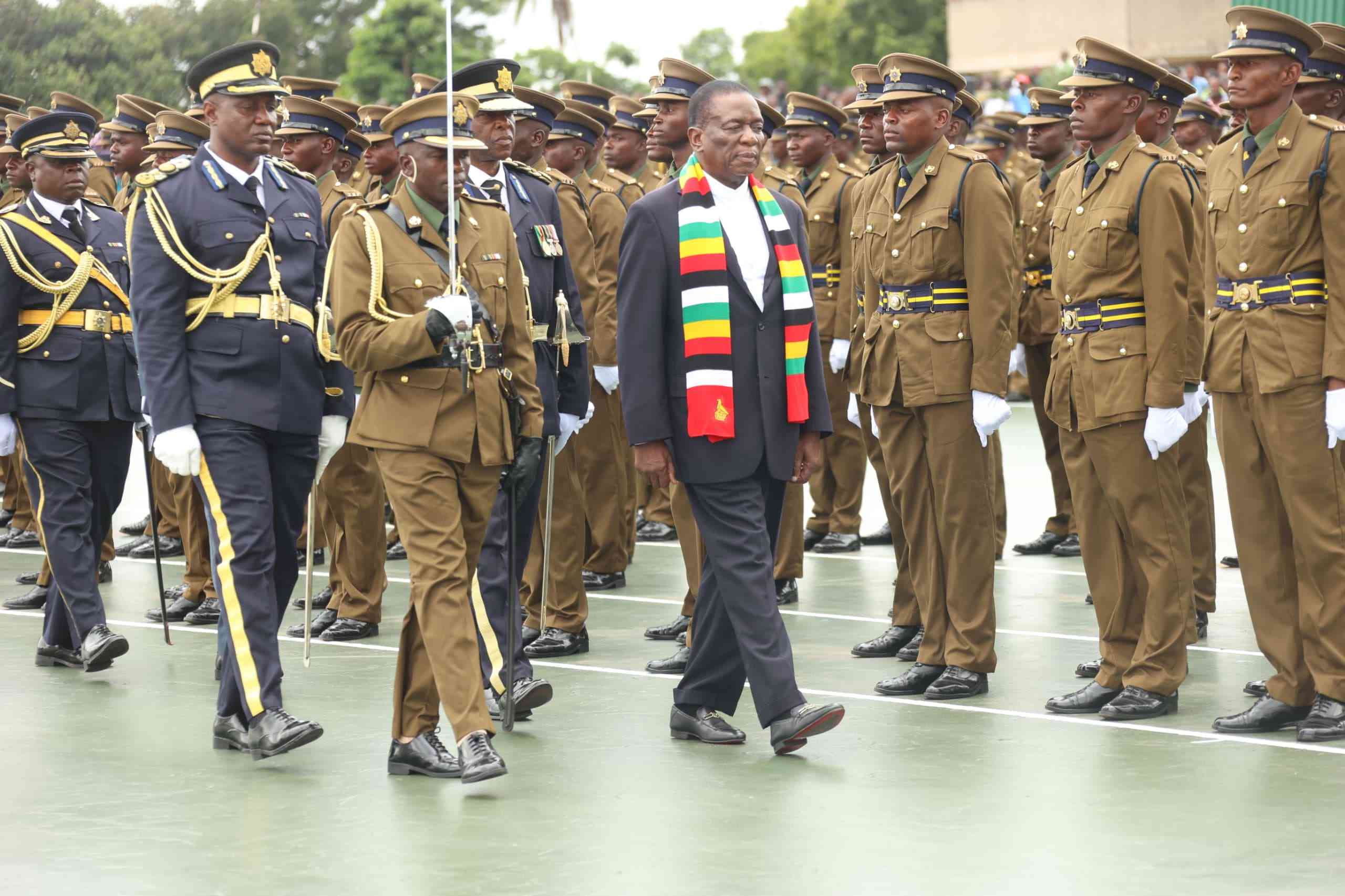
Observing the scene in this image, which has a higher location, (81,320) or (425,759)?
(81,320)

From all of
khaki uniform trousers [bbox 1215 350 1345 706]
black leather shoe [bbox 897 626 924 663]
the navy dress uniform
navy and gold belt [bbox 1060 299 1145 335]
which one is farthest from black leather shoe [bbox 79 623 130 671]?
khaki uniform trousers [bbox 1215 350 1345 706]

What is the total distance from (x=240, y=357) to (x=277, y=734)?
51.2 inches

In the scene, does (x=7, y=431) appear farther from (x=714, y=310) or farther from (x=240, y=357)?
(x=714, y=310)

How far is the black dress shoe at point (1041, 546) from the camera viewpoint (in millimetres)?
11445

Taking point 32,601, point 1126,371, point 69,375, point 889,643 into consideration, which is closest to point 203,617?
point 32,601

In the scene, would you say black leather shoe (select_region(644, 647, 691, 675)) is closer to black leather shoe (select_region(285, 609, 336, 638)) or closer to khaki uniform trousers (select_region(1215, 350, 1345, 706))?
black leather shoe (select_region(285, 609, 336, 638))

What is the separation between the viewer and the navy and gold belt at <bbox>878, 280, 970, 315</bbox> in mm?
7766

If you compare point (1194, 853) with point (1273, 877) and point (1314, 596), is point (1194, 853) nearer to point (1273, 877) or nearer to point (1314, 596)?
point (1273, 877)

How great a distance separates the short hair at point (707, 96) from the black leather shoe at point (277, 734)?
7.92 feet

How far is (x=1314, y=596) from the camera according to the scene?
688 cm

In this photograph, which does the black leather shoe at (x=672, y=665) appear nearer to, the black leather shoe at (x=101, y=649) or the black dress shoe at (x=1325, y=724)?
the black leather shoe at (x=101, y=649)

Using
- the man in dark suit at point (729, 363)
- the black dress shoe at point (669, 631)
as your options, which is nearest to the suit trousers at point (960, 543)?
the man in dark suit at point (729, 363)

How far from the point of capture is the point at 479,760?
6.11 m

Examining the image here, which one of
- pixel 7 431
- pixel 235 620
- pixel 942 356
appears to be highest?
pixel 942 356
